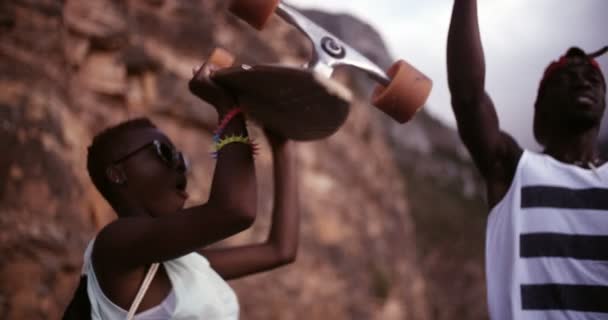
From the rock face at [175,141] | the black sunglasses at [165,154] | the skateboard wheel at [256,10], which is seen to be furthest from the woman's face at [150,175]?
the rock face at [175,141]

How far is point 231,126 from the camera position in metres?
2.05

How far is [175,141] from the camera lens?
803cm

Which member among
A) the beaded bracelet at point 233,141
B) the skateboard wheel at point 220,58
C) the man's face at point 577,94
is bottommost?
the skateboard wheel at point 220,58

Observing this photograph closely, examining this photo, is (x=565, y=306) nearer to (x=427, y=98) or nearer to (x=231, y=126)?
(x=427, y=98)

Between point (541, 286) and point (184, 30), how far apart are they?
6701 mm

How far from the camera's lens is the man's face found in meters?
2.71

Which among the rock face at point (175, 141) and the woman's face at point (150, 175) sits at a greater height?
the woman's face at point (150, 175)

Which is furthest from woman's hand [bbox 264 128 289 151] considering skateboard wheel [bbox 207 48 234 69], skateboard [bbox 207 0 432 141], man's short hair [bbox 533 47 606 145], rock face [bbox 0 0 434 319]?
rock face [bbox 0 0 434 319]

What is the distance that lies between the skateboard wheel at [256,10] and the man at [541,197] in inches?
25.9

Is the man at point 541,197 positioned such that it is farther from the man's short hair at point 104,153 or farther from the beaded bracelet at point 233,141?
the man's short hair at point 104,153

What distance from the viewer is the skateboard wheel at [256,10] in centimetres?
230

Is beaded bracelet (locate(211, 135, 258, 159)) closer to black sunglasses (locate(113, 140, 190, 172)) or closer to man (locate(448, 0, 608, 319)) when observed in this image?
black sunglasses (locate(113, 140, 190, 172))

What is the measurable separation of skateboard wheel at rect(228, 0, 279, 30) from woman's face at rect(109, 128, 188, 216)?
1.62 ft

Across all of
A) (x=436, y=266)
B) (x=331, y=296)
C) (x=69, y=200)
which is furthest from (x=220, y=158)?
(x=436, y=266)
